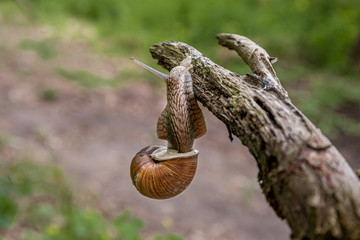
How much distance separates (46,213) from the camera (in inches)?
169

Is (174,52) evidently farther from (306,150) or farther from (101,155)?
(101,155)

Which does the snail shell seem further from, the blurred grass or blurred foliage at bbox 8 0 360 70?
blurred foliage at bbox 8 0 360 70

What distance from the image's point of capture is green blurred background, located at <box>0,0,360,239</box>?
887 centimetres

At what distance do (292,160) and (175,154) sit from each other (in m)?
1.01

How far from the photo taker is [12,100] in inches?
308

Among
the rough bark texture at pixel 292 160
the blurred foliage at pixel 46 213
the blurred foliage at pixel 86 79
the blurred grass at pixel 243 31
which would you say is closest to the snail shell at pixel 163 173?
the rough bark texture at pixel 292 160

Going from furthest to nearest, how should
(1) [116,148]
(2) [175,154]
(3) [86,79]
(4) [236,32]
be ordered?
(4) [236,32] → (3) [86,79] → (1) [116,148] → (2) [175,154]

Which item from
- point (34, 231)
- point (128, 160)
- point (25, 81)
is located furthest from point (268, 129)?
point (25, 81)

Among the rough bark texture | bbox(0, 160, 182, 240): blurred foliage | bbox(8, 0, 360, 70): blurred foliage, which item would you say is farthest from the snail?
bbox(8, 0, 360, 70): blurred foliage

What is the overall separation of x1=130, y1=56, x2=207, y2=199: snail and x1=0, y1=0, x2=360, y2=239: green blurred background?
459cm

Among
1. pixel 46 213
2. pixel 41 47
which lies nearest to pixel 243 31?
pixel 41 47

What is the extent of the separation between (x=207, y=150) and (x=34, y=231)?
399 cm

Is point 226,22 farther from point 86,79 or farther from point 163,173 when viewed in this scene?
point 163,173

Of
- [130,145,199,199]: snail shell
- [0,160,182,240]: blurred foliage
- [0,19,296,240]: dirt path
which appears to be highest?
[0,19,296,240]: dirt path
